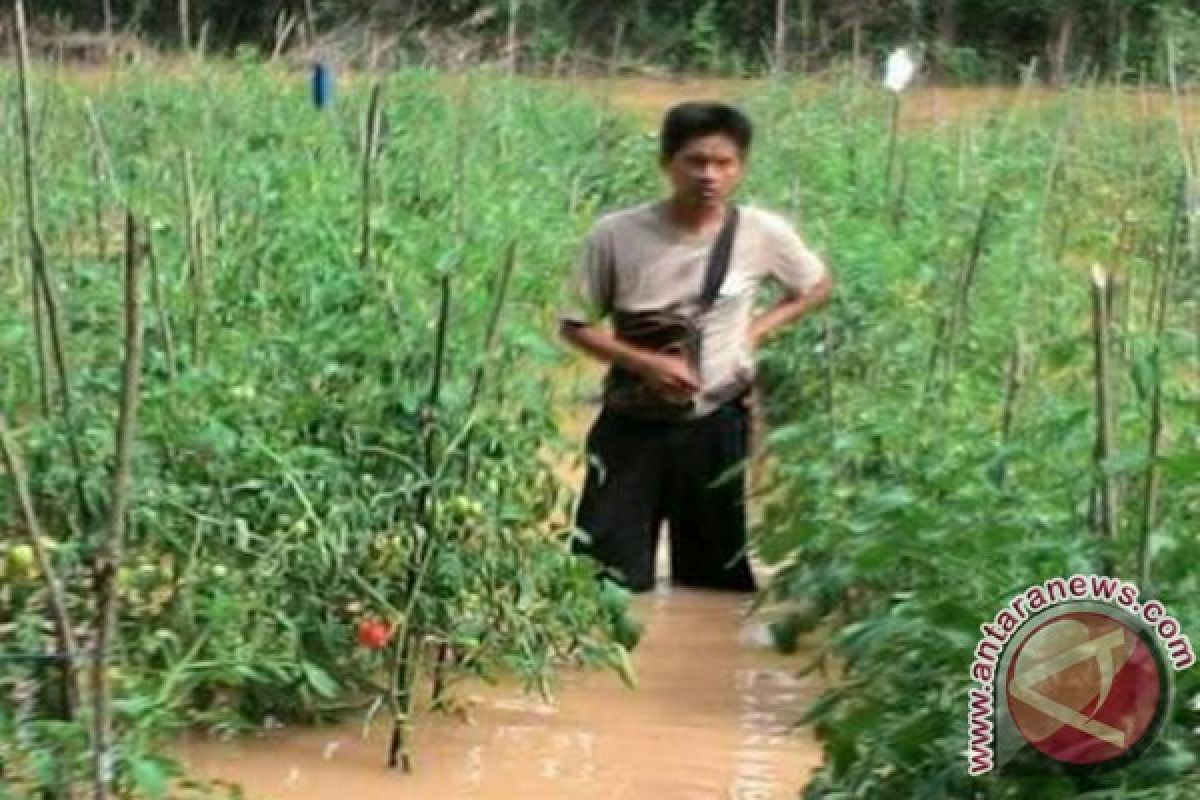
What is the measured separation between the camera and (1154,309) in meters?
5.48

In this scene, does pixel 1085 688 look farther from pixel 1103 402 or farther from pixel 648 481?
pixel 648 481

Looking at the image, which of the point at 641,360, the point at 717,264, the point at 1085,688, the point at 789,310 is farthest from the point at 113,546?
the point at 789,310

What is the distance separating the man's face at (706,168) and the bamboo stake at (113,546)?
2.07m

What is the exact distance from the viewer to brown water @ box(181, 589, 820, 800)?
405cm

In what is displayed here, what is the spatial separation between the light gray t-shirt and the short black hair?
0.18m

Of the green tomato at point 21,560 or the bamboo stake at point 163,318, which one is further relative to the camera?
the bamboo stake at point 163,318

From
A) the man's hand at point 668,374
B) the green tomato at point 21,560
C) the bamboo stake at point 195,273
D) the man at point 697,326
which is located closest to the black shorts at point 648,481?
A: the man at point 697,326

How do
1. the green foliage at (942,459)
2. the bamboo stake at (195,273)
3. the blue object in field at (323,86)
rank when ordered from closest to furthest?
the green foliage at (942,459) → the bamboo stake at (195,273) → the blue object in field at (323,86)

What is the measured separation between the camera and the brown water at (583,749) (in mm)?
4051

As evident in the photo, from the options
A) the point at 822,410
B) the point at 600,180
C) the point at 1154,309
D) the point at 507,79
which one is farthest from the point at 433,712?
the point at 507,79

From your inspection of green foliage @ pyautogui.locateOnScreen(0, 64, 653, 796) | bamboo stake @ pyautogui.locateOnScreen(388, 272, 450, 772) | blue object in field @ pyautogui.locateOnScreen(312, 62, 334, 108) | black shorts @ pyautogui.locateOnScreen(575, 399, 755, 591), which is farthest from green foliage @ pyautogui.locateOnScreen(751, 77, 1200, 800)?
blue object in field @ pyautogui.locateOnScreen(312, 62, 334, 108)

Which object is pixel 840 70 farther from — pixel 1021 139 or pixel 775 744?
pixel 775 744

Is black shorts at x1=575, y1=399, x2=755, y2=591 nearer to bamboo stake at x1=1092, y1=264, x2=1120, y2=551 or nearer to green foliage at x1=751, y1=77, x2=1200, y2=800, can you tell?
green foliage at x1=751, y1=77, x2=1200, y2=800

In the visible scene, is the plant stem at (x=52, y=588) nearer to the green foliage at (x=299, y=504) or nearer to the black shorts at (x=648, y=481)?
the green foliage at (x=299, y=504)
